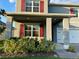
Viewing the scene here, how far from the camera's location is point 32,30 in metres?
26.9

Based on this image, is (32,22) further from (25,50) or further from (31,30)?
(25,50)

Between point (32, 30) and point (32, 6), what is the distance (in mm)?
3322

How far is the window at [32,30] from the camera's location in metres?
26.9

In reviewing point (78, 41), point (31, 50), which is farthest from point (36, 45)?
point (78, 41)

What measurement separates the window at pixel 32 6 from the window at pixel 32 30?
2193 millimetres

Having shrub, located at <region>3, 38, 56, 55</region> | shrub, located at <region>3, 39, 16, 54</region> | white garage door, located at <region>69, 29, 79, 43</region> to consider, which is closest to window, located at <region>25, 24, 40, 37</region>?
white garage door, located at <region>69, 29, 79, 43</region>

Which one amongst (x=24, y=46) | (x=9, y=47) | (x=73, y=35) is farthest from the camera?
(x=73, y=35)

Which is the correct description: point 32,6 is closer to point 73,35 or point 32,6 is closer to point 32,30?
point 32,30

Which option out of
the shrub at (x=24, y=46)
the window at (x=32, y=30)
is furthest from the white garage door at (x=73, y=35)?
the shrub at (x=24, y=46)

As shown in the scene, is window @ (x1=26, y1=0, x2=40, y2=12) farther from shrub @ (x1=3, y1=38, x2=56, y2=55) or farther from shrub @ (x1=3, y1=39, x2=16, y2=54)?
shrub @ (x1=3, y1=39, x2=16, y2=54)

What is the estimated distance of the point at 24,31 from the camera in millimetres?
26734

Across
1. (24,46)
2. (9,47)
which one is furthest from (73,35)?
(9,47)

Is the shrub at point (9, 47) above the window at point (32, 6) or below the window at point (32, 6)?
below

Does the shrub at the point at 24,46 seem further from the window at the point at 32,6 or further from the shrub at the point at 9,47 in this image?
the window at the point at 32,6
